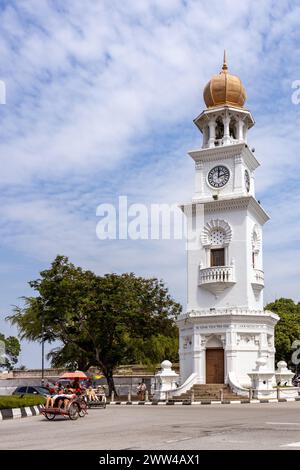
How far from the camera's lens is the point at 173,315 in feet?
153

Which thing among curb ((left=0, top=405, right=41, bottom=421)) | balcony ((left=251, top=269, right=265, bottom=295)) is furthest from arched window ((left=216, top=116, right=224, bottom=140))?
curb ((left=0, top=405, right=41, bottom=421))

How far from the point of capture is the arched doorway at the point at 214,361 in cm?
3916

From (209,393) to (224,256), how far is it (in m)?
9.24

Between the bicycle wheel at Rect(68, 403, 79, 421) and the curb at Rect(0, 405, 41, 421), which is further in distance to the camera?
the curb at Rect(0, 405, 41, 421)

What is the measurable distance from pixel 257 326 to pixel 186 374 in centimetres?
551

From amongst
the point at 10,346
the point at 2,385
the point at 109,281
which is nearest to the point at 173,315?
the point at 109,281

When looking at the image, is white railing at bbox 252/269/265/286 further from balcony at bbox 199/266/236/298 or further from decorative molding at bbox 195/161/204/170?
decorative molding at bbox 195/161/204/170

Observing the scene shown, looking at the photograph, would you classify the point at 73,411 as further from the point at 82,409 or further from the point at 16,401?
the point at 16,401

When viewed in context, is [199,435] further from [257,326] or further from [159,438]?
[257,326]

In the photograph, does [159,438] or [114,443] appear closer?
[114,443]

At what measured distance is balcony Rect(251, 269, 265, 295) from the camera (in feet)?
137

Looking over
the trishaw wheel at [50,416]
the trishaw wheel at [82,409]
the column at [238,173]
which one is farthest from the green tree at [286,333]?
the trishaw wheel at [50,416]

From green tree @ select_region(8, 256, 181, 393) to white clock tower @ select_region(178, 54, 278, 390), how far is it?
12.9ft

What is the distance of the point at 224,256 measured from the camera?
42.0 m
